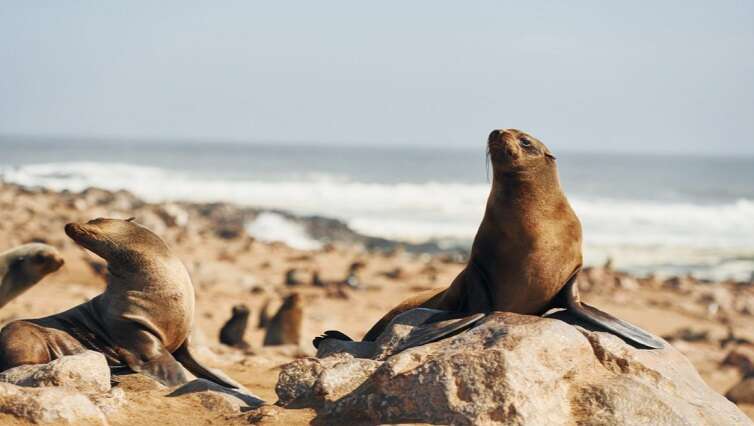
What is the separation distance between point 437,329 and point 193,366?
1908 mm

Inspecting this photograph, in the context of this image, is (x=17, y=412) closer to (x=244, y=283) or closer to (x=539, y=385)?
(x=539, y=385)

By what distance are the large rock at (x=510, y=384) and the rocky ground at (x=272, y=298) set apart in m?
0.23

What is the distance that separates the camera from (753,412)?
29.3 ft

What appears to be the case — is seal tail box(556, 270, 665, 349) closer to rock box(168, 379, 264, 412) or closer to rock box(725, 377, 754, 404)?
rock box(168, 379, 264, 412)

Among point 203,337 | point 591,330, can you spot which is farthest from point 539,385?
point 203,337

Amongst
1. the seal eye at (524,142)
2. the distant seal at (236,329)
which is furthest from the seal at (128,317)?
the distant seal at (236,329)

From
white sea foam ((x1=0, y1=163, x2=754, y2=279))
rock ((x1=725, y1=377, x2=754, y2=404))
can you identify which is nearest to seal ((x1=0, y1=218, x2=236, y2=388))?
rock ((x1=725, y1=377, x2=754, y2=404))

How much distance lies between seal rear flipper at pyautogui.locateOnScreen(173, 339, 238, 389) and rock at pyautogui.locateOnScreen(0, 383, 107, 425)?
5.05ft

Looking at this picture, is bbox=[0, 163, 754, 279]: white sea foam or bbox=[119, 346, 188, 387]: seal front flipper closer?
bbox=[119, 346, 188, 387]: seal front flipper

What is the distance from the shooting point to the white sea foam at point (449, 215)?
2716 cm

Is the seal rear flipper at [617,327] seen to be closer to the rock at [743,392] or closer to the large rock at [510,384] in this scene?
the large rock at [510,384]

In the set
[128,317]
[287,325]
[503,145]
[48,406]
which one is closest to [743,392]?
[287,325]

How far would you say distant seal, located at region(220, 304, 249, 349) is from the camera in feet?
35.9

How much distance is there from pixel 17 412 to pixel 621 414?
2565mm
